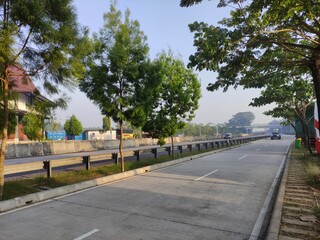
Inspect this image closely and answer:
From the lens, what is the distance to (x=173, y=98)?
19781 millimetres

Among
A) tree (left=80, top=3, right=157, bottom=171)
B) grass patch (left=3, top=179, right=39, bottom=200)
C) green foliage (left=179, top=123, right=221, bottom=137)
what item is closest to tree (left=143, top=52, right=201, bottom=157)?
tree (left=80, top=3, right=157, bottom=171)

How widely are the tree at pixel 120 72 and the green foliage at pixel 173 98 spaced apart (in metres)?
5.00

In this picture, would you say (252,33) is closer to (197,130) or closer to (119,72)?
(119,72)

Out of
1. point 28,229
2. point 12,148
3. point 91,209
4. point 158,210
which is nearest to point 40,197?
point 91,209

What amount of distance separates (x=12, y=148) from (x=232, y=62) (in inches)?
801

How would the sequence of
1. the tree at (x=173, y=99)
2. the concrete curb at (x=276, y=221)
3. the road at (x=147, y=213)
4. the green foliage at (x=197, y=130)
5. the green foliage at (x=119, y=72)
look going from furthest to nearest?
the green foliage at (x=197, y=130), the tree at (x=173, y=99), the green foliage at (x=119, y=72), the road at (x=147, y=213), the concrete curb at (x=276, y=221)

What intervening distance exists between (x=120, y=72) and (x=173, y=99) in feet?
22.4

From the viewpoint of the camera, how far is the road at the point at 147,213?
5.81 m

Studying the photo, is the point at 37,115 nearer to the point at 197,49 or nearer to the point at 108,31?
the point at 197,49

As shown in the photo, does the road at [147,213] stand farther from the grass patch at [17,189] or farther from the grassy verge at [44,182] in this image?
the grassy verge at [44,182]

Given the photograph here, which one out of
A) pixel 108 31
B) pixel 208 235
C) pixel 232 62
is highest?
pixel 108 31

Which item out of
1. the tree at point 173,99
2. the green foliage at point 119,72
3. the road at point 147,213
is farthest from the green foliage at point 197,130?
the road at point 147,213

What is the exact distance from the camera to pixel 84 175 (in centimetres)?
1276

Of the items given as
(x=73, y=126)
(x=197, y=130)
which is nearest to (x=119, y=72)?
(x=73, y=126)
